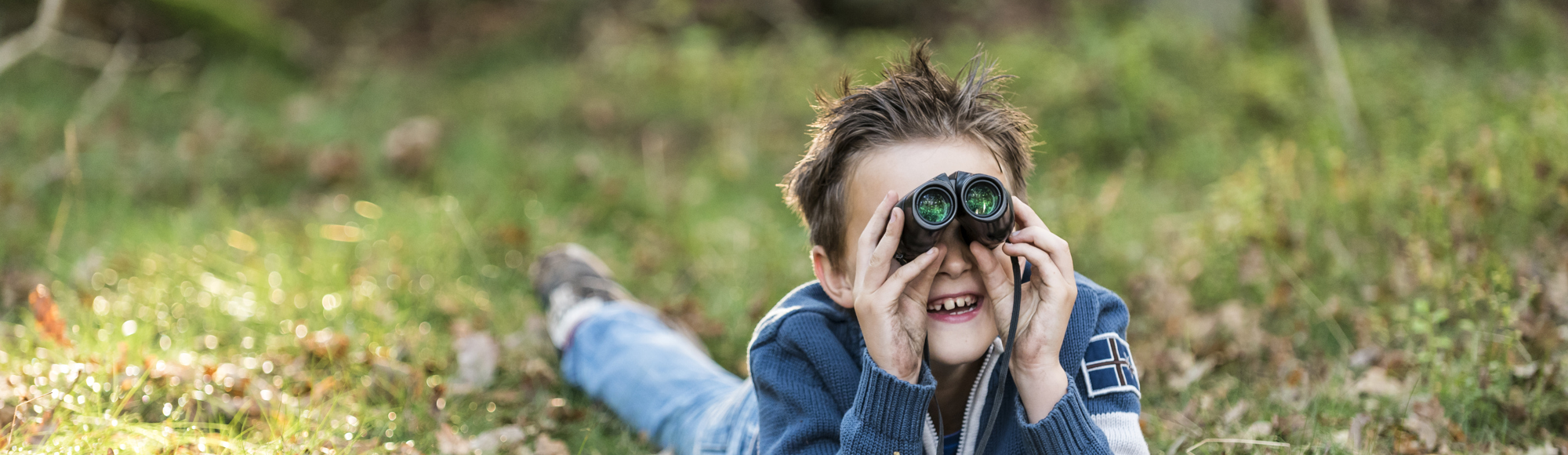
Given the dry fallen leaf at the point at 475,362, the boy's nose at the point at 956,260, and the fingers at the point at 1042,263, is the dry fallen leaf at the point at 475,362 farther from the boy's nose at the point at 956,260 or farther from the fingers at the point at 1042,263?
the fingers at the point at 1042,263

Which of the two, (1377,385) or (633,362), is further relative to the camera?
(633,362)

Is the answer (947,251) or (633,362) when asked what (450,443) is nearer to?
(633,362)

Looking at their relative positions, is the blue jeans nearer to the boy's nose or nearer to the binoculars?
the boy's nose

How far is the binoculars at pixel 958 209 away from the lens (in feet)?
6.07

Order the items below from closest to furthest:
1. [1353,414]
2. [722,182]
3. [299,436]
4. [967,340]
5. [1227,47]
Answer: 1. [967,340]
2. [299,436]
3. [1353,414]
4. [722,182]
5. [1227,47]

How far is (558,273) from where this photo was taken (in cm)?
385

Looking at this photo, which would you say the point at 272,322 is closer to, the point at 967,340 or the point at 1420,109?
the point at 967,340

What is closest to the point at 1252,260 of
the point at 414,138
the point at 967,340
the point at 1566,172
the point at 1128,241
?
the point at 1128,241

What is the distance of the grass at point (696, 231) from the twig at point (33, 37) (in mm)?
202

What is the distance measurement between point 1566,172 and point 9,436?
487cm

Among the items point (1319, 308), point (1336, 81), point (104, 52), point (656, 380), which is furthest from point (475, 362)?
point (104, 52)

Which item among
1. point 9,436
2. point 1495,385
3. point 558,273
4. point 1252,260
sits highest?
point 1495,385

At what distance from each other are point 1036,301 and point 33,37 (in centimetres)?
659

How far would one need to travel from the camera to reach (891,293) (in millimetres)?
1954
